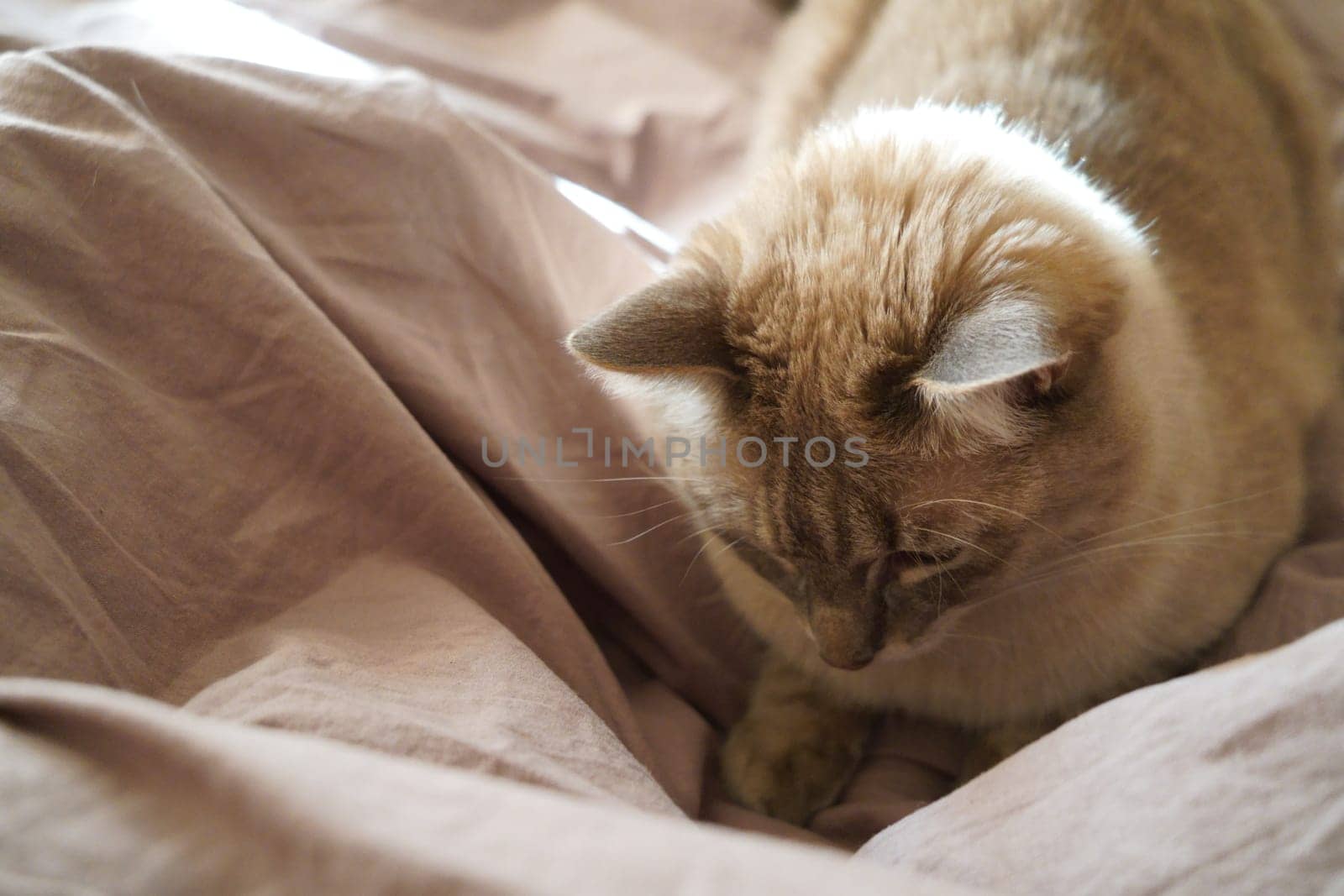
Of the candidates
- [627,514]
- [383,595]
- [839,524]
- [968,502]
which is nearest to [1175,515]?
[968,502]

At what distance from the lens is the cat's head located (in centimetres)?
94

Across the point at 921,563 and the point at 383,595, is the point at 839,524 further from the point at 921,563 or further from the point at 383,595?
the point at 383,595

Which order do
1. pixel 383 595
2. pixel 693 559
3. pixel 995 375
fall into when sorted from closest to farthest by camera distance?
pixel 995 375 → pixel 383 595 → pixel 693 559

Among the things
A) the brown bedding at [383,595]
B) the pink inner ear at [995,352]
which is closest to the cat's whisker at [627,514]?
the brown bedding at [383,595]

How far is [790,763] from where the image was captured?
128 centimetres

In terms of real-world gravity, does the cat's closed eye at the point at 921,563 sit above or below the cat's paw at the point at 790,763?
above

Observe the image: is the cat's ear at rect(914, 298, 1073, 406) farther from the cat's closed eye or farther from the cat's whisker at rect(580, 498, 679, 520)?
the cat's whisker at rect(580, 498, 679, 520)

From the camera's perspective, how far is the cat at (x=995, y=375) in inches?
37.8

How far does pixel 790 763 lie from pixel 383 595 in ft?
1.99

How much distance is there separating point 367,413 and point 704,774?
67 centimetres

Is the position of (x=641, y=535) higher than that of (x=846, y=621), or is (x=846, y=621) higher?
(x=846, y=621)

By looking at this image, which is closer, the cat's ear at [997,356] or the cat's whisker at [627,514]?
the cat's ear at [997,356]

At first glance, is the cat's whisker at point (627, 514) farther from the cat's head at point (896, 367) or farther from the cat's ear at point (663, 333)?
the cat's ear at point (663, 333)

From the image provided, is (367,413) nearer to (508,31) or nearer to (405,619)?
(405,619)
